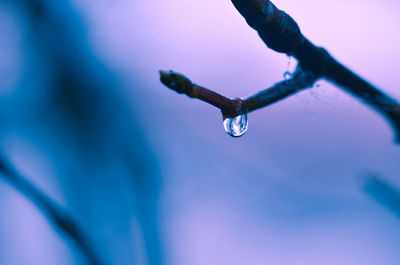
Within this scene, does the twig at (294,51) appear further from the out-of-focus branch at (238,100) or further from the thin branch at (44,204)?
the thin branch at (44,204)

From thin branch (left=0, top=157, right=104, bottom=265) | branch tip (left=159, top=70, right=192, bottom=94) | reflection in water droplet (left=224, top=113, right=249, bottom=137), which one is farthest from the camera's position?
thin branch (left=0, top=157, right=104, bottom=265)

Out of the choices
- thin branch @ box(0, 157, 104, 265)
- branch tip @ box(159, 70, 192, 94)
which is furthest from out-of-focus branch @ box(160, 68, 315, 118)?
thin branch @ box(0, 157, 104, 265)

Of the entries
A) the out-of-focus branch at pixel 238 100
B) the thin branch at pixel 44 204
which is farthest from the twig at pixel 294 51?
the thin branch at pixel 44 204

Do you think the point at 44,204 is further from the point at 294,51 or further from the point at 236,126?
the point at 294,51

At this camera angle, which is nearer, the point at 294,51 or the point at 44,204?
the point at 294,51

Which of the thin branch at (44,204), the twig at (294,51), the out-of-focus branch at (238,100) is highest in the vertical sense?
the thin branch at (44,204)

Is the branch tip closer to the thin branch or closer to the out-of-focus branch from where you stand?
the out-of-focus branch

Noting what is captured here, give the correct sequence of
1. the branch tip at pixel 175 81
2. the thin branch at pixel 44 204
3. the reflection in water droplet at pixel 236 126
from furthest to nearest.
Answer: the thin branch at pixel 44 204 → the reflection in water droplet at pixel 236 126 → the branch tip at pixel 175 81

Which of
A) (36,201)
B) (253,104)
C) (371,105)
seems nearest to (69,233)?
(36,201)

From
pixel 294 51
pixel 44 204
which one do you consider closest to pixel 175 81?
pixel 294 51
